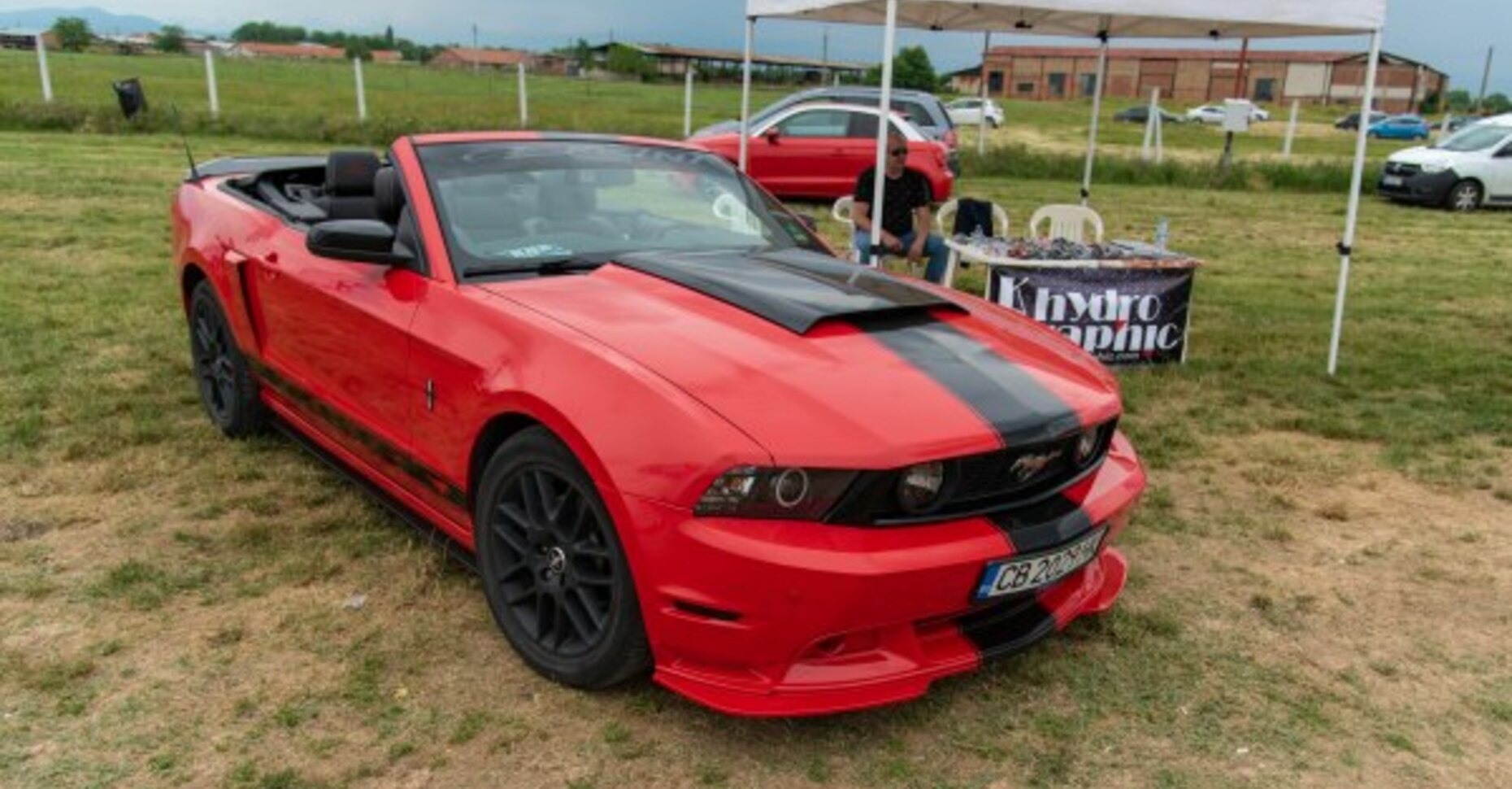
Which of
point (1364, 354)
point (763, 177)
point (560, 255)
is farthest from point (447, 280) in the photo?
point (763, 177)

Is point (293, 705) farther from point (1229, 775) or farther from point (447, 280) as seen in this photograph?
point (1229, 775)

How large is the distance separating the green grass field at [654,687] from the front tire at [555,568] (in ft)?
0.38

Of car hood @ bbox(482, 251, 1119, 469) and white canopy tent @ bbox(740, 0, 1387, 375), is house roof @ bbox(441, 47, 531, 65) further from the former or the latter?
car hood @ bbox(482, 251, 1119, 469)

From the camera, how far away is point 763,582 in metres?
2.46

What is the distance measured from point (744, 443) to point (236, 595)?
1931mm

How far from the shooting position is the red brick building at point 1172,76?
87.4 meters

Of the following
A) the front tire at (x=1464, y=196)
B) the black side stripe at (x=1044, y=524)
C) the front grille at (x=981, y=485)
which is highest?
the front grille at (x=981, y=485)

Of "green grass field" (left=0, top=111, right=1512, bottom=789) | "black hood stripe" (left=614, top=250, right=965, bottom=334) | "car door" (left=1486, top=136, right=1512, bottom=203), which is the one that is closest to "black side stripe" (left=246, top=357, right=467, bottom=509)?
"green grass field" (left=0, top=111, right=1512, bottom=789)

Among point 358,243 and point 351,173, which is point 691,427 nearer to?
point 358,243

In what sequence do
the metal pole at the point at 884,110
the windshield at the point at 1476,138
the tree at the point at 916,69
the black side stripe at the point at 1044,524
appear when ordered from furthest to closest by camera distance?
the tree at the point at 916,69 < the windshield at the point at 1476,138 < the metal pole at the point at 884,110 < the black side stripe at the point at 1044,524

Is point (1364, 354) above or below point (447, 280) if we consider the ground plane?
below

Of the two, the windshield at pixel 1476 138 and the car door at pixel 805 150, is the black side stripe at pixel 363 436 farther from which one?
the windshield at pixel 1476 138

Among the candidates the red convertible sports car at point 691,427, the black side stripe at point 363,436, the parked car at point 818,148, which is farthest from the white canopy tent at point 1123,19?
the parked car at point 818,148

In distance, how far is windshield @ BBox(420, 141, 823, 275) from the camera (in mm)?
3598
